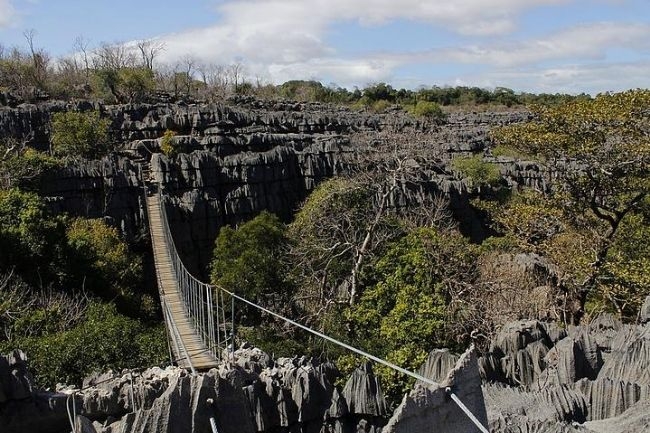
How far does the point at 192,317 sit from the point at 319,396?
3.32m

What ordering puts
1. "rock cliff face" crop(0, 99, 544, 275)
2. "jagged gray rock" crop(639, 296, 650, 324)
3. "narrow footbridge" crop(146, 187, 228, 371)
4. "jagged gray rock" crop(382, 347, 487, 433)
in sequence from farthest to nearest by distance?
"rock cliff face" crop(0, 99, 544, 275) < "jagged gray rock" crop(639, 296, 650, 324) < "narrow footbridge" crop(146, 187, 228, 371) < "jagged gray rock" crop(382, 347, 487, 433)

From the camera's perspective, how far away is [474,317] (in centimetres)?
934

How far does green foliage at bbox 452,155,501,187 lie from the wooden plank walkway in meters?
10.8

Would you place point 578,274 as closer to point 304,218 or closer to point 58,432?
point 304,218

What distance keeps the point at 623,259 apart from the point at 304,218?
6459mm

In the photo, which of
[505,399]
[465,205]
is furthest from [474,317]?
[465,205]

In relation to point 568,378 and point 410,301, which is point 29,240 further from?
point 568,378

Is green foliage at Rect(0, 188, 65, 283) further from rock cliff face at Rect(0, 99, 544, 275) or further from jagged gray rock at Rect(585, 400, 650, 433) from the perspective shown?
jagged gray rock at Rect(585, 400, 650, 433)

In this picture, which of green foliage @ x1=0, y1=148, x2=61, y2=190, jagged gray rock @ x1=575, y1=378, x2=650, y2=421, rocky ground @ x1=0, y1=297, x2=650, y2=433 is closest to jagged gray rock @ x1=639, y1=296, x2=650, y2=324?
rocky ground @ x1=0, y1=297, x2=650, y2=433

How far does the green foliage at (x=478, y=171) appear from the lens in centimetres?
2146

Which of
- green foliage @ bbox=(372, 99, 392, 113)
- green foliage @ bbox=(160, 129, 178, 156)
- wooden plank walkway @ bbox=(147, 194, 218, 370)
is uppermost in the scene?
green foliage @ bbox=(372, 99, 392, 113)

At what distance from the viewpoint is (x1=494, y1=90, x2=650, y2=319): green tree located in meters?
9.49

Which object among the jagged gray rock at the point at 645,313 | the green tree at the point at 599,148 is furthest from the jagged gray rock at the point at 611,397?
the green tree at the point at 599,148

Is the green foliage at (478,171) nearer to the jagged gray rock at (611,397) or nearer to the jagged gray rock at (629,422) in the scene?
the jagged gray rock at (611,397)
